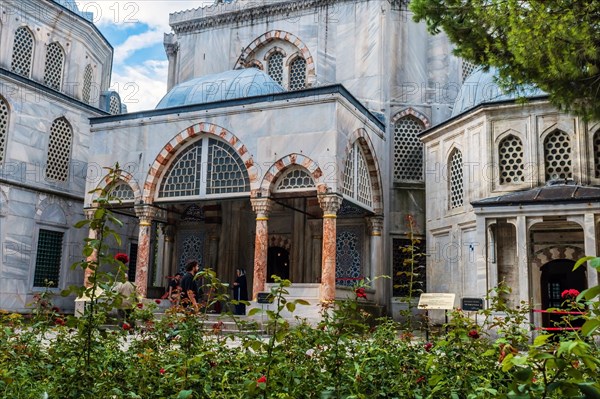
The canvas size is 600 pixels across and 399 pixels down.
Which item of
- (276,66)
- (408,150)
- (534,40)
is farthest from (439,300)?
(276,66)

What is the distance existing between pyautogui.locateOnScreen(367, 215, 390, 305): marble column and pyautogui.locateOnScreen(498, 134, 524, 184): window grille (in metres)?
3.66

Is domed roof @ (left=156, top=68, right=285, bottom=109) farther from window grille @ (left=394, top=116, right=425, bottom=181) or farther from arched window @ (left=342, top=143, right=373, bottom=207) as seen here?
window grille @ (left=394, top=116, right=425, bottom=181)

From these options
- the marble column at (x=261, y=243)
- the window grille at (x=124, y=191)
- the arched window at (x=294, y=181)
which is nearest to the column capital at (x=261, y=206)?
the marble column at (x=261, y=243)

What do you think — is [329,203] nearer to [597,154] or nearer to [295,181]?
[295,181]

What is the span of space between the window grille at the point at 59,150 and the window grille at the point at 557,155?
14.0m

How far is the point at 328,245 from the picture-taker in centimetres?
1382

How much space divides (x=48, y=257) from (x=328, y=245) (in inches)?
361

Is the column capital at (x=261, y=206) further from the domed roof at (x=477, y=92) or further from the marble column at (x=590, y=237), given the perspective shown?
the marble column at (x=590, y=237)

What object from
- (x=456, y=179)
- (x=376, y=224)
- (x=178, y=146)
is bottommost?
(x=376, y=224)

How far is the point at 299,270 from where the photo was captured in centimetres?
1769

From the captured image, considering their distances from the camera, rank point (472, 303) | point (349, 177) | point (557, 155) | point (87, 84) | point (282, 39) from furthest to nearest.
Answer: point (87, 84)
point (282, 39)
point (349, 177)
point (557, 155)
point (472, 303)

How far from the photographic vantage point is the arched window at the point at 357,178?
14.8 meters

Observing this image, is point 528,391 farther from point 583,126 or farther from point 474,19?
point 583,126

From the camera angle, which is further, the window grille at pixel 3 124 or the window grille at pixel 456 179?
the window grille at pixel 3 124
